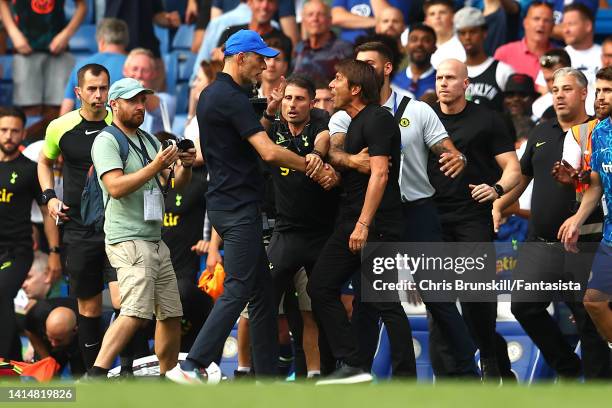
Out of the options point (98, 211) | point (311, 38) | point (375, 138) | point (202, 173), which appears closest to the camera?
point (375, 138)

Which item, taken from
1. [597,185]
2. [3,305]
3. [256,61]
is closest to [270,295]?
[256,61]

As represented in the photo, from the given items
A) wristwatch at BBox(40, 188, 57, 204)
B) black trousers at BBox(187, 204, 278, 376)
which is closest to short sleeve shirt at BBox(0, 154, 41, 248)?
wristwatch at BBox(40, 188, 57, 204)

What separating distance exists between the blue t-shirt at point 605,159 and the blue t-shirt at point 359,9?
16.7 feet

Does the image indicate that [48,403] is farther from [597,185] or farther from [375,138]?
[597,185]

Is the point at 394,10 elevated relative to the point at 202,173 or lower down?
elevated

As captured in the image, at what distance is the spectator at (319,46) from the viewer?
13312 millimetres

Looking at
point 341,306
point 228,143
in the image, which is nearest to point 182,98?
point 228,143

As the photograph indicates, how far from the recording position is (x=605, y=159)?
9.47 m

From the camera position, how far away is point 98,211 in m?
9.79

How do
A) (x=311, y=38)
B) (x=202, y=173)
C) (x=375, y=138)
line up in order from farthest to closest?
1. (x=311, y=38)
2. (x=202, y=173)
3. (x=375, y=138)

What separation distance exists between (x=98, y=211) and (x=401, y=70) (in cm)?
466

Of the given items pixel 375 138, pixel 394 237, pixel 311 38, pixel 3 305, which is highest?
pixel 311 38

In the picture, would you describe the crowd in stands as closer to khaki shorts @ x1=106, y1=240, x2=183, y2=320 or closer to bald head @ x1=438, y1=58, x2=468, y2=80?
bald head @ x1=438, y1=58, x2=468, y2=80

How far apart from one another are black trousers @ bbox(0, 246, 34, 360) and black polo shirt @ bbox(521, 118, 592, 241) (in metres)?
4.34
